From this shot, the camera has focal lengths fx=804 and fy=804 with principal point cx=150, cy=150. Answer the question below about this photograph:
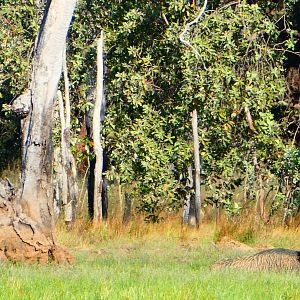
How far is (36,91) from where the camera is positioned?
10328 mm

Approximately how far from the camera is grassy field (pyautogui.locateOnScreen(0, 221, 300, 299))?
6855 mm

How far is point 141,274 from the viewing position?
27.7ft

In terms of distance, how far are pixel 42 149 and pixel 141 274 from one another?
2608mm

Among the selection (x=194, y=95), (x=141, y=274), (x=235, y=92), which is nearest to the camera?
(x=141, y=274)

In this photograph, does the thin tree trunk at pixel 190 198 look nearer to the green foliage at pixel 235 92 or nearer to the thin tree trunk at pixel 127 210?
the green foliage at pixel 235 92

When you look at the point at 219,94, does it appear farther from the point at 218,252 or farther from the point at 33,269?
the point at 33,269

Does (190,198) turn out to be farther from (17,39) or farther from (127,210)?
(17,39)

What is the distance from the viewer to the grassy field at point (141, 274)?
686 centimetres

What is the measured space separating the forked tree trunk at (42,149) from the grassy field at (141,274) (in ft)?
1.84

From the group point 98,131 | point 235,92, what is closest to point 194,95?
point 235,92

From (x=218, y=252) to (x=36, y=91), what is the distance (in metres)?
3.67

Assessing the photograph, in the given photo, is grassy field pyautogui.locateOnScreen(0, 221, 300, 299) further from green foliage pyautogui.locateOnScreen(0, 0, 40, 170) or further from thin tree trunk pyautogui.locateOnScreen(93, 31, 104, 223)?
green foliage pyautogui.locateOnScreen(0, 0, 40, 170)

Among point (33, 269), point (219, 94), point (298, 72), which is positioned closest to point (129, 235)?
point (219, 94)

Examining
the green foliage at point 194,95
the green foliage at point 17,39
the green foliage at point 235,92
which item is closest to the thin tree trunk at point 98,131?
the green foliage at point 194,95
